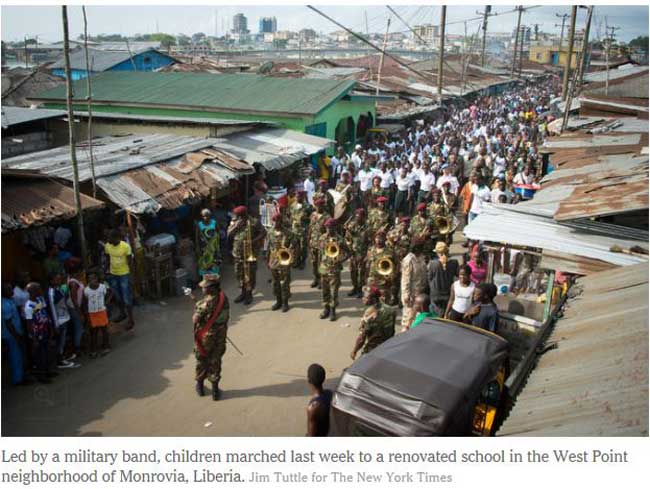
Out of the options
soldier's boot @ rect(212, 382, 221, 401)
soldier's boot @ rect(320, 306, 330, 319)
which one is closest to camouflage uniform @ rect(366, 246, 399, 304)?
soldier's boot @ rect(320, 306, 330, 319)

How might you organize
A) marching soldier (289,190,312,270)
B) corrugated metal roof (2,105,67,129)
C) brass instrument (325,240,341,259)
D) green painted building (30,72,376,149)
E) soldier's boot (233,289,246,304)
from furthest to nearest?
1. green painted building (30,72,376,149)
2. corrugated metal roof (2,105,67,129)
3. marching soldier (289,190,312,270)
4. soldier's boot (233,289,246,304)
5. brass instrument (325,240,341,259)

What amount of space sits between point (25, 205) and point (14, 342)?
2.13 meters

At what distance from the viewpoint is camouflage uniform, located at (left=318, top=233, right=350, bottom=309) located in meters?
9.11

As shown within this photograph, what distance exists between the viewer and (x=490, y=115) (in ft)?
104

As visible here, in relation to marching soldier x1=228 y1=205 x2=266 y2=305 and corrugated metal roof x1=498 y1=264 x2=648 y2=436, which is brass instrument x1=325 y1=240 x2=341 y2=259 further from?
corrugated metal roof x1=498 y1=264 x2=648 y2=436

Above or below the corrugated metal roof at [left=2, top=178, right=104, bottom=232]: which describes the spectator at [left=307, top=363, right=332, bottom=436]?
below

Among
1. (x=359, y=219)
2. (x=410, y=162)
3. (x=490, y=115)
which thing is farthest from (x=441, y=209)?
(x=490, y=115)

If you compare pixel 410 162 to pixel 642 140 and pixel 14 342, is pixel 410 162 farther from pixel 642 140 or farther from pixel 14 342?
pixel 14 342

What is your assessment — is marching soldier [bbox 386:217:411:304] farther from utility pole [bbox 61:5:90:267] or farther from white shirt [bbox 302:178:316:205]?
utility pole [bbox 61:5:90:267]

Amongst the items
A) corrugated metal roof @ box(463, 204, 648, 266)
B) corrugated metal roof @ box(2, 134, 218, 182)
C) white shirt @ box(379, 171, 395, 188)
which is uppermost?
corrugated metal roof @ box(2, 134, 218, 182)

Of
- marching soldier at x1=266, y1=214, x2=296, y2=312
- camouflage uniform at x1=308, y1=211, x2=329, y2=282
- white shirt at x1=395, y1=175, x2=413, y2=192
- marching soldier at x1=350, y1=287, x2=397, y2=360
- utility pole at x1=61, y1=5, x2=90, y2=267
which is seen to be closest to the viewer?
marching soldier at x1=350, y1=287, x2=397, y2=360

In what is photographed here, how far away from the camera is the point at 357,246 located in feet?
33.5

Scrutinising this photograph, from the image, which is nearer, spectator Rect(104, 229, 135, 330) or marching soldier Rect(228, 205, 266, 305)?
spectator Rect(104, 229, 135, 330)

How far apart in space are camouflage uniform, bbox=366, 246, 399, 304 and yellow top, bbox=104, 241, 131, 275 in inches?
144
